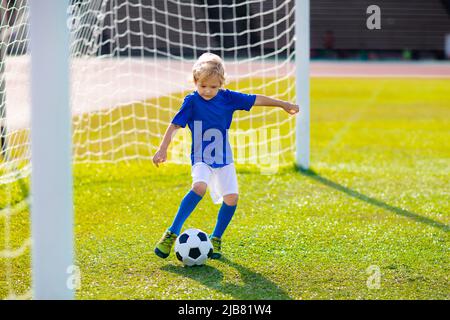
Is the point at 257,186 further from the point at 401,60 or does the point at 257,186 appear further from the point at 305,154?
the point at 401,60

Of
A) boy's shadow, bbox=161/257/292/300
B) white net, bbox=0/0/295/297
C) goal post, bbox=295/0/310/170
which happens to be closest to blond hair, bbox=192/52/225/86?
boy's shadow, bbox=161/257/292/300

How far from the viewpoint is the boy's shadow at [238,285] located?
3.71m

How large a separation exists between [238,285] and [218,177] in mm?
789

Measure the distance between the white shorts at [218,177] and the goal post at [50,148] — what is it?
1.45 metres

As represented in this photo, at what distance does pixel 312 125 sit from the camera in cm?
1067

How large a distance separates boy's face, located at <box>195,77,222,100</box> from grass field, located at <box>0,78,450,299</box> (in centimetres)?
94

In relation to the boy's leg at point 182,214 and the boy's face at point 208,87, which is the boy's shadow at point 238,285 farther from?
the boy's face at point 208,87

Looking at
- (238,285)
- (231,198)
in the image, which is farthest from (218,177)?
(238,285)

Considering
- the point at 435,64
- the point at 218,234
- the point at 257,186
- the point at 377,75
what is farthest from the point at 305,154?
the point at 435,64

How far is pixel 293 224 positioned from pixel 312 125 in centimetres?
565

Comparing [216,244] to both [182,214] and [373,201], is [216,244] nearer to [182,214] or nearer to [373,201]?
[182,214]

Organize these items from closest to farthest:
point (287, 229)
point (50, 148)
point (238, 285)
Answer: point (50, 148) < point (238, 285) < point (287, 229)

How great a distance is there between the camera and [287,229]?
5.02 m

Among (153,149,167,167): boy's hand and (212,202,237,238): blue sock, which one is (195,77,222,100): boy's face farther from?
(212,202,237,238): blue sock
